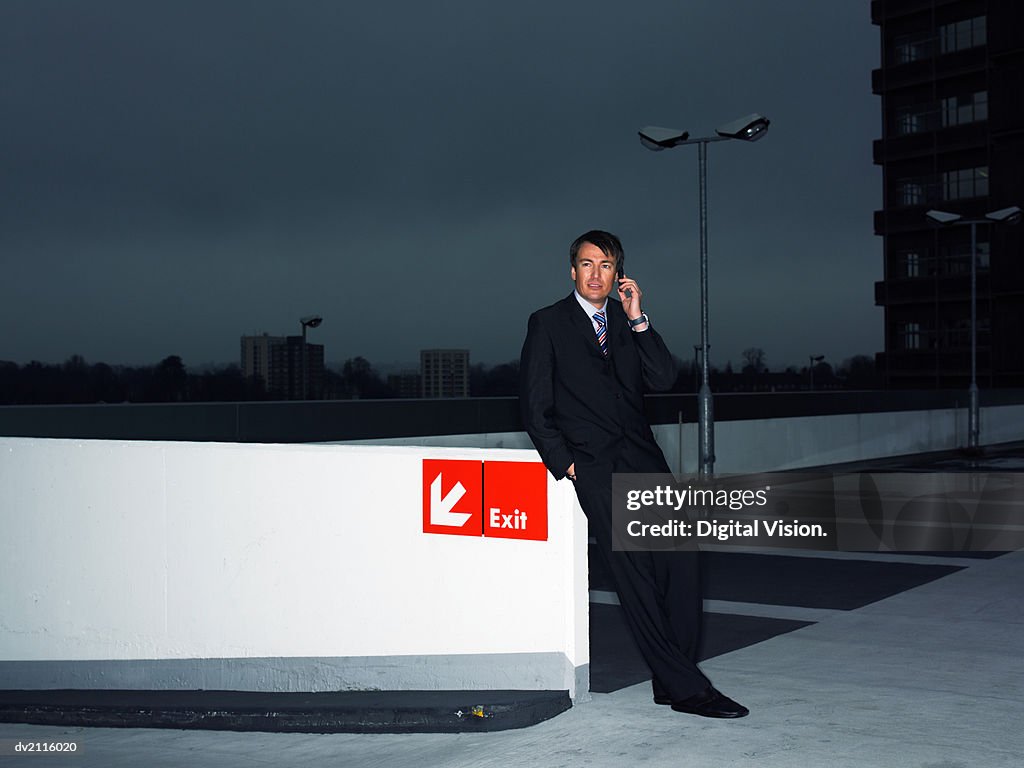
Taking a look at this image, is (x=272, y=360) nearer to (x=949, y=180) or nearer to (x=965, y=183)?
(x=949, y=180)

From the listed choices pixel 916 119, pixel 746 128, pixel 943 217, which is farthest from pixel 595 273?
pixel 916 119

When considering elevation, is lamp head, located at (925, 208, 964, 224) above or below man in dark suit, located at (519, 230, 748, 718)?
above

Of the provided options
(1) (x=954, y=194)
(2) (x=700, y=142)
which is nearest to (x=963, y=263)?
(1) (x=954, y=194)

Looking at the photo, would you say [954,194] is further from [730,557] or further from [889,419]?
[730,557]

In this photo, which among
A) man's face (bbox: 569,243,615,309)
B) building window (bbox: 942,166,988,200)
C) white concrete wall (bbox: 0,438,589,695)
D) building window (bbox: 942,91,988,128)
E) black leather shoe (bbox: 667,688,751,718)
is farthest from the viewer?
building window (bbox: 942,91,988,128)

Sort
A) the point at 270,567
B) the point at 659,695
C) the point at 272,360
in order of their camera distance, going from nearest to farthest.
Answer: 1. the point at 659,695
2. the point at 270,567
3. the point at 272,360

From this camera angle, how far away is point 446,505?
20.6 feet

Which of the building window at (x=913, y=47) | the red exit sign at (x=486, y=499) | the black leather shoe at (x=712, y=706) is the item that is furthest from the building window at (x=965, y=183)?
the black leather shoe at (x=712, y=706)

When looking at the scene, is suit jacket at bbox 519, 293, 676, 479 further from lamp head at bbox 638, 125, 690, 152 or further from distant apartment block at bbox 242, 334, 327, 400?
distant apartment block at bbox 242, 334, 327, 400

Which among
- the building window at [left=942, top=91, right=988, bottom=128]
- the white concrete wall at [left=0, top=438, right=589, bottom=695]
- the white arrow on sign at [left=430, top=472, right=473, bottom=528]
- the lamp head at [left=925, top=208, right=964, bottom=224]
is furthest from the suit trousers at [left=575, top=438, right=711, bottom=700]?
the building window at [left=942, top=91, right=988, bottom=128]

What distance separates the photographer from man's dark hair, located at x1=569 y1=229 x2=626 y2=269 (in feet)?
18.5

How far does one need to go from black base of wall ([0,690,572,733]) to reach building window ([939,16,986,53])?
257ft

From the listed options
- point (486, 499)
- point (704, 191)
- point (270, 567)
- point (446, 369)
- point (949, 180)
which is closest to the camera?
point (486, 499)

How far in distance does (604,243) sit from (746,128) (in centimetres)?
1321
